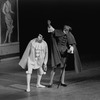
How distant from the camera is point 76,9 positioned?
62.4 ft

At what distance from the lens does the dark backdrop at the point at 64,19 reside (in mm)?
17828

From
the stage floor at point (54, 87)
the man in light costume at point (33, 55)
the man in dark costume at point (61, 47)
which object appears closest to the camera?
the stage floor at point (54, 87)

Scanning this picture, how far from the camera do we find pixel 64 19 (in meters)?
18.8

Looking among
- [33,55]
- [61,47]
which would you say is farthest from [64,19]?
[33,55]

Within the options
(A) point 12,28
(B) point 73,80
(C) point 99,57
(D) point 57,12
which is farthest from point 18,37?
(B) point 73,80

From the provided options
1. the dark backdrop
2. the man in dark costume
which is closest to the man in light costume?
the man in dark costume

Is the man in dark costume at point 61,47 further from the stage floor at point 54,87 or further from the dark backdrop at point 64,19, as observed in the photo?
the dark backdrop at point 64,19

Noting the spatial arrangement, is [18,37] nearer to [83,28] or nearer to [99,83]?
[83,28]

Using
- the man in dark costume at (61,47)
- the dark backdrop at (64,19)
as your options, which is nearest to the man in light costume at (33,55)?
the man in dark costume at (61,47)

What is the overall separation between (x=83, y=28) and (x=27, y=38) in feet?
10.3

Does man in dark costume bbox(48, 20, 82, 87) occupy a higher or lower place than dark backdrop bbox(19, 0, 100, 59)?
lower

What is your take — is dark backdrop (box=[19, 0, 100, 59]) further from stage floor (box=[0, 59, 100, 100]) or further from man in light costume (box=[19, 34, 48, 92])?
man in light costume (box=[19, 34, 48, 92])

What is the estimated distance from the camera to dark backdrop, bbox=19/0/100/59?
17.8 m

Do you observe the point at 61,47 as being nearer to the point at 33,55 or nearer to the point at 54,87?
the point at 33,55
